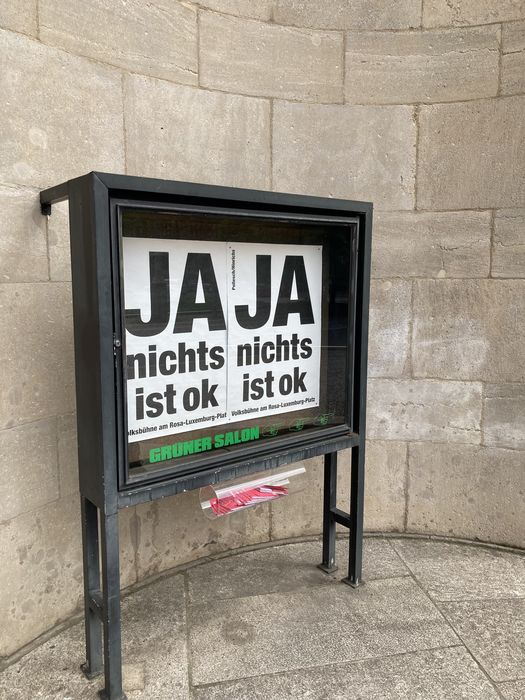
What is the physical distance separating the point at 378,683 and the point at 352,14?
12.5 feet

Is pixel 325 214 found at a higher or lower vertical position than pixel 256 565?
higher

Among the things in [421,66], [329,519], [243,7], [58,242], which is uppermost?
[243,7]

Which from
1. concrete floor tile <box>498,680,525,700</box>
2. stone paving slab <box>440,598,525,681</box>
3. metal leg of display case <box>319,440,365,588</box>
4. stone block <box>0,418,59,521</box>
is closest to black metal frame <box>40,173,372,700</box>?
stone block <box>0,418,59,521</box>

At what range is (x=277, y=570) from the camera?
3.58 metres

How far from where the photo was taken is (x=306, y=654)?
2785mm

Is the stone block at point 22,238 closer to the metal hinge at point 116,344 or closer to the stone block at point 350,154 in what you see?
the metal hinge at point 116,344

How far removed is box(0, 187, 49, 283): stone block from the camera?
2598 mm

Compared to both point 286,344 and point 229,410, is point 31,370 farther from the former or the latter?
point 286,344

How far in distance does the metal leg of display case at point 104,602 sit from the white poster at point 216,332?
43 cm

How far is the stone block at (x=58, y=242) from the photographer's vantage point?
2.78 metres

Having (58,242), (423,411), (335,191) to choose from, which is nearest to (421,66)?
(335,191)

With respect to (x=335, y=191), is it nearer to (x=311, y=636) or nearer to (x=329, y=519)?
(x=329, y=519)

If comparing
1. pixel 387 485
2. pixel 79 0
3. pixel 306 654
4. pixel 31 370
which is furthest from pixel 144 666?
pixel 79 0

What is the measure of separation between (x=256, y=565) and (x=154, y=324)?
193 cm
